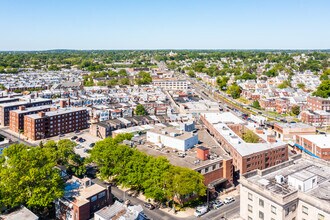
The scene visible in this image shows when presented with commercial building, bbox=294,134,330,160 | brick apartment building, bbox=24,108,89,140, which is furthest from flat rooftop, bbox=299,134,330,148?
brick apartment building, bbox=24,108,89,140

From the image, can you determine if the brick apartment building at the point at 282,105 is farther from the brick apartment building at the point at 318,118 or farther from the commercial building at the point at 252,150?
the commercial building at the point at 252,150

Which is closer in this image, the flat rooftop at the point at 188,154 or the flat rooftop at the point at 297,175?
the flat rooftop at the point at 297,175

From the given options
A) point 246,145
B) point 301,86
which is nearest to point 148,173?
point 246,145

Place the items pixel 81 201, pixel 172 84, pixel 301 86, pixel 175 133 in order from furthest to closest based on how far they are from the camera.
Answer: pixel 172 84 → pixel 301 86 → pixel 175 133 → pixel 81 201

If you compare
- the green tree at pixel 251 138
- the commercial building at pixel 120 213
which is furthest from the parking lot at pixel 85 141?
the green tree at pixel 251 138

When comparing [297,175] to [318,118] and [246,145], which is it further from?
[318,118]
